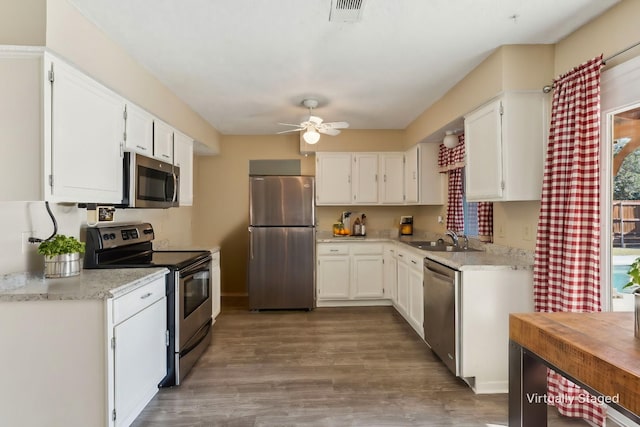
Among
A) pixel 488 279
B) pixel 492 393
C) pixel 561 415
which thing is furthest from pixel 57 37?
pixel 561 415

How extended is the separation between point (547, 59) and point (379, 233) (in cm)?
303

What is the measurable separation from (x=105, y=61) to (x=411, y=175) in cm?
352

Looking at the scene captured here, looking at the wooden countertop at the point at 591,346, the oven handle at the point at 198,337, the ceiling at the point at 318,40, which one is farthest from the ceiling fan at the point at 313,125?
the wooden countertop at the point at 591,346

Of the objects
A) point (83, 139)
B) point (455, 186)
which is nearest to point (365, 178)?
point (455, 186)

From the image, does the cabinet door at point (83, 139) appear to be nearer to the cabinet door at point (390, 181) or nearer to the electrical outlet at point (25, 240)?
the electrical outlet at point (25, 240)

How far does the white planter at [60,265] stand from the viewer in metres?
1.91

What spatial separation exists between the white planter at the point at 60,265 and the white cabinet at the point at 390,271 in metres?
3.32

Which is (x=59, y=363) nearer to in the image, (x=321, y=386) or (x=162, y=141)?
(x=321, y=386)

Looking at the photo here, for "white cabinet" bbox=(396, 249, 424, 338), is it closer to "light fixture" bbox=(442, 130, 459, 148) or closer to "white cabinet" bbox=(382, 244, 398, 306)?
"white cabinet" bbox=(382, 244, 398, 306)

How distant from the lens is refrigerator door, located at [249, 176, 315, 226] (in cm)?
426

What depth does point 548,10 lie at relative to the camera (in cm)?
194

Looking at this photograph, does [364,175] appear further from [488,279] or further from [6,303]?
[6,303]

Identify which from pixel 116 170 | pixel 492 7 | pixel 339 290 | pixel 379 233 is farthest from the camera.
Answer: pixel 379 233

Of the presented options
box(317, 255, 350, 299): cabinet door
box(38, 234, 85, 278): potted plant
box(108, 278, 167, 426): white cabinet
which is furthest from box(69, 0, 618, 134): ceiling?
box(317, 255, 350, 299): cabinet door
